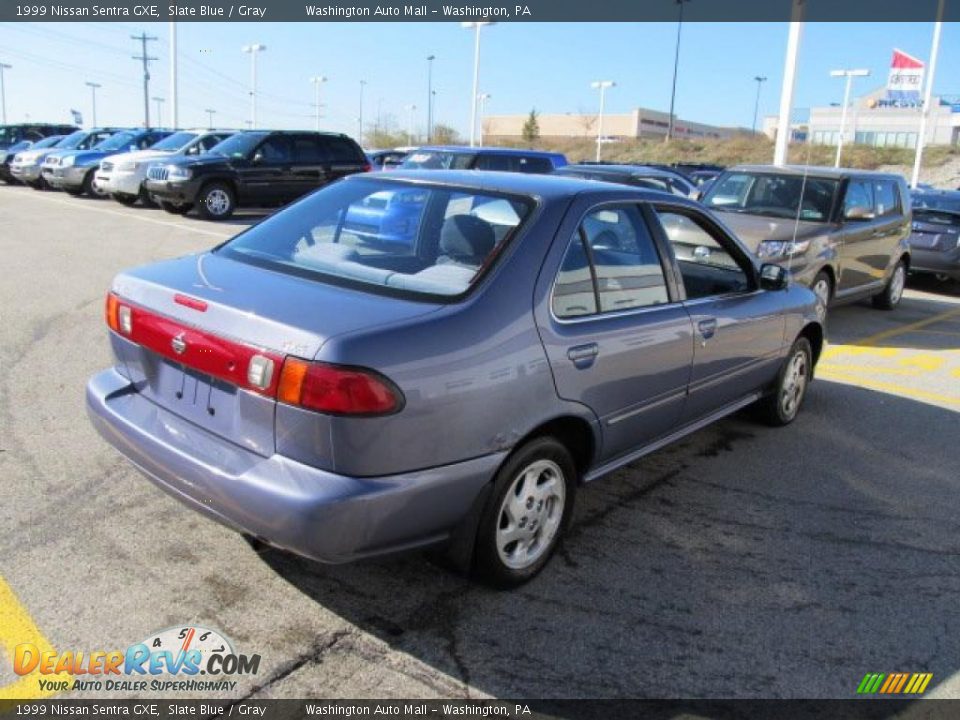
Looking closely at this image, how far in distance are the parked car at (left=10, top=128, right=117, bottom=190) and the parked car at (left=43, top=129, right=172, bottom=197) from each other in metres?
0.76

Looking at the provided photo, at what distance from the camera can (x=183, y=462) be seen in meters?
2.88

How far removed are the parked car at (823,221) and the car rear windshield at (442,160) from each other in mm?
4523

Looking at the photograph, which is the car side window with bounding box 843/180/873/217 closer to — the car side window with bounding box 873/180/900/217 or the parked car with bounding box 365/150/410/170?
the car side window with bounding box 873/180/900/217

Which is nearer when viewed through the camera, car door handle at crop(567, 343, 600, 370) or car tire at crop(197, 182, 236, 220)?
car door handle at crop(567, 343, 600, 370)

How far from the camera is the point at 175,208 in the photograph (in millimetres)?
17719

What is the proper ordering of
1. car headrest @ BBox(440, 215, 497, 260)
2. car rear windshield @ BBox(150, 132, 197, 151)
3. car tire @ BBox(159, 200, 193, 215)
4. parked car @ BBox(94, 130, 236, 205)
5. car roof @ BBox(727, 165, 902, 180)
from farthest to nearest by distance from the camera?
car rear windshield @ BBox(150, 132, 197, 151), parked car @ BBox(94, 130, 236, 205), car tire @ BBox(159, 200, 193, 215), car roof @ BBox(727, 165, 902, 180), car headrest @ BBox(440, 215, 497, 260)

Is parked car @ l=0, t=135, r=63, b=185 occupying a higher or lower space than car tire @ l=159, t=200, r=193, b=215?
higher

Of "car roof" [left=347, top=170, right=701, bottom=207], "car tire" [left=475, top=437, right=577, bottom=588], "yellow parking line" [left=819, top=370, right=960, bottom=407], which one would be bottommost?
"yellow parking line" [left=819, top=370, right=960, bottom=407]

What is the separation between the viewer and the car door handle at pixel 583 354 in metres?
3.28

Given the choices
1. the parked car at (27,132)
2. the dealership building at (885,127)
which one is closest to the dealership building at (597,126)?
the dealership building at (885,127)

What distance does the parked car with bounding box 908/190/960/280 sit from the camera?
12086 millimetres

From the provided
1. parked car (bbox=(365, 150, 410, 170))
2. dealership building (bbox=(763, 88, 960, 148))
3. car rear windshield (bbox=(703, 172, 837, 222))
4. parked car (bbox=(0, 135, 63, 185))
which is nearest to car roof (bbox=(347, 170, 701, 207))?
car rear windshield (bbox=(703, 172, 837, 222))

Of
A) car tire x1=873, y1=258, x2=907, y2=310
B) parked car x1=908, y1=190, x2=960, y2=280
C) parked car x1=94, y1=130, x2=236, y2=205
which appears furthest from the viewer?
parked car x1=94, y1=130, x2=236, y2=205

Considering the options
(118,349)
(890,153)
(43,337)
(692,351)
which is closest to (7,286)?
(43,337)
